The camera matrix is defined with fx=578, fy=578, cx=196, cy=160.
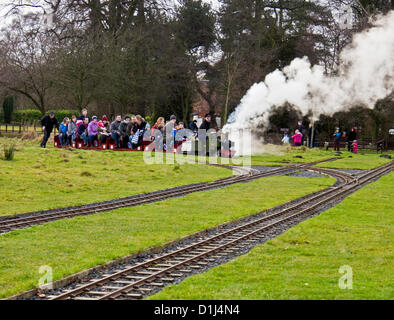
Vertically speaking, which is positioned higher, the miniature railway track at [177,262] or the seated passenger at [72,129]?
the seated passenger at [72,129]

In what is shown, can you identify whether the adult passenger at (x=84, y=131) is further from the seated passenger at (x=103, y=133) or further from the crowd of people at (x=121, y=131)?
the seated passenger at (x=103, y=133)

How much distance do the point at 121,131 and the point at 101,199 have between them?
15.7m

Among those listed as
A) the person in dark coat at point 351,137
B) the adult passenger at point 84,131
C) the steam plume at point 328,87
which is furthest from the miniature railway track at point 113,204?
the person in dark coat at point 351,137

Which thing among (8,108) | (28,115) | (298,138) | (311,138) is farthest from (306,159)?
(8,108)

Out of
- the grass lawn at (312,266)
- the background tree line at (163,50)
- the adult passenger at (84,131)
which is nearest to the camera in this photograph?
the grass lawn at (312,266)

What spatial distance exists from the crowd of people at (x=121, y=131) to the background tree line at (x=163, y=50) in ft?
19.6

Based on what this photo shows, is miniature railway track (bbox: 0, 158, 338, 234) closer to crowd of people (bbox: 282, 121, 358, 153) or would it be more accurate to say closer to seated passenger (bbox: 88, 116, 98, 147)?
seated passenger (bbox: 88, 116, 98, 147)

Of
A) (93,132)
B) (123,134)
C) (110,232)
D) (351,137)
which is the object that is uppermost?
(93,132)

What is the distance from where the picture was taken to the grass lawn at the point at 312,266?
8859mm

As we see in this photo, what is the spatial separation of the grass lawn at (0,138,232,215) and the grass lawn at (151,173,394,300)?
7.97m

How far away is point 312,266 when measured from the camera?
35.6 ft

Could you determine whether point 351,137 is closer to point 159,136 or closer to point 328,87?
point 328,87

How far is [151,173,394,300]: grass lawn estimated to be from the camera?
886 centimetres
